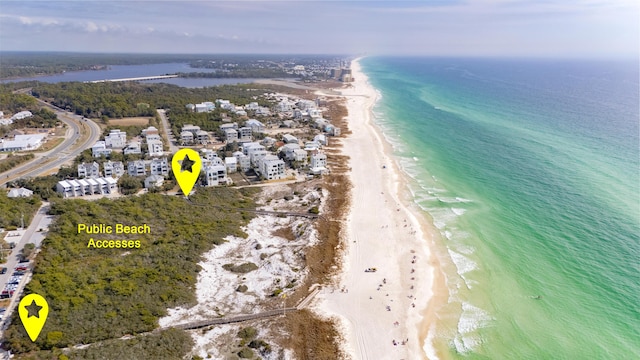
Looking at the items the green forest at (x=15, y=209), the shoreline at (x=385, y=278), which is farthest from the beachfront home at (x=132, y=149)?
the shoreline at (x=385, y=278)

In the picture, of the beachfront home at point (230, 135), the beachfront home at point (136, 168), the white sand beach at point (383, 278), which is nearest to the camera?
the white sand beach at point (383, 278)

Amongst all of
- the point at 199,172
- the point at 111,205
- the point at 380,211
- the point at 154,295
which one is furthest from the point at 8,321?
the point at 380,211

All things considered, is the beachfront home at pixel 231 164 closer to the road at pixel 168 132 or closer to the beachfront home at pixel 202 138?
the road at pixel 168 132

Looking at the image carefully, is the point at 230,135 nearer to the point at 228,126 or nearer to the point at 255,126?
the point at 228,126

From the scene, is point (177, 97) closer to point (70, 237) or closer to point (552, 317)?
point (70, 237)

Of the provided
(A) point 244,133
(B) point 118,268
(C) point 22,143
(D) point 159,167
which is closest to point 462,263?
(B) point 118,268

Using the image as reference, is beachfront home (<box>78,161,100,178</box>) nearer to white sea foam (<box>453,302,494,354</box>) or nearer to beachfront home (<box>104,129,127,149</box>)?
beachfront home (<box>104,129,127,149</box>)
